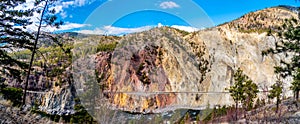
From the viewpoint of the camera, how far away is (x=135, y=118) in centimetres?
1442

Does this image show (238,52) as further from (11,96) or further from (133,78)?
(11,96)

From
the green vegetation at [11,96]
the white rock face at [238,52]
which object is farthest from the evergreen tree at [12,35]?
the white rock face at [238,52]

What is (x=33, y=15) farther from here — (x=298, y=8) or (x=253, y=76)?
(x=253, y=76)

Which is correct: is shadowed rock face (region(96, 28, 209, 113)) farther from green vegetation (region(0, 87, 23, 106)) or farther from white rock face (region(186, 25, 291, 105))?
white rock face (region(186, 25, 291, 105))

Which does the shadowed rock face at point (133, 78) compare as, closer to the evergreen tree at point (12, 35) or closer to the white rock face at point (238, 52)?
the evergreen tree at point (12, 35)

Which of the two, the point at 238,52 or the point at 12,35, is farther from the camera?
the point at 238,52

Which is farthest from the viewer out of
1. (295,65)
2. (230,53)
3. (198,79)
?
(230,53)

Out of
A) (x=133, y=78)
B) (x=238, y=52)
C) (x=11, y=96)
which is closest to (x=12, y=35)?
(x=11, y=96)

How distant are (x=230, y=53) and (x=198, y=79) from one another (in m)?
80.3

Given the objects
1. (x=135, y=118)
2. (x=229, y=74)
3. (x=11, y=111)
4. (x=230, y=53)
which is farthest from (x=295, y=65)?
(x=230, y=53)

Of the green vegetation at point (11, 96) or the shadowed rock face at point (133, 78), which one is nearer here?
the green vegetation at point (11, 96)

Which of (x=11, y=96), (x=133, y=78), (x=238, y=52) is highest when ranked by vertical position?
(x=238, y=52)

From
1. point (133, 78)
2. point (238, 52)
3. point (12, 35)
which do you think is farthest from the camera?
point (238, 52)

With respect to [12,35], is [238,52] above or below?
above
